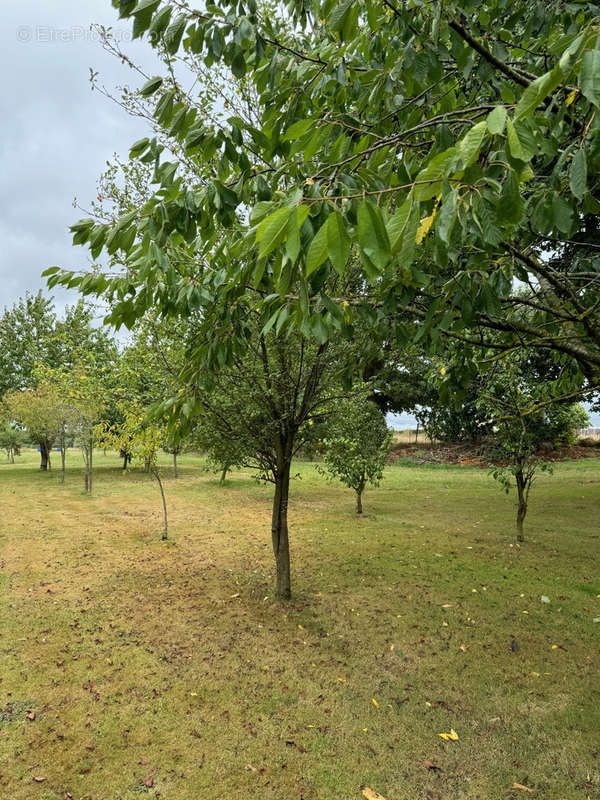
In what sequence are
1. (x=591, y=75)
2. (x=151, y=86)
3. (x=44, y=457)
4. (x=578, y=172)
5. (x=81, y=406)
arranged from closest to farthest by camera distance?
1. (x=591, y=75)
2. (x=578, y=172)
3. (x=151, y=86)
4. (x=81, y=406)
5. (x=44, y=457)

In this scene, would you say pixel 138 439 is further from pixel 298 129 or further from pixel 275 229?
pixel 275 229

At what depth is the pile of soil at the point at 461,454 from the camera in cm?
2425

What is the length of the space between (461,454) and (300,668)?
2449 cm

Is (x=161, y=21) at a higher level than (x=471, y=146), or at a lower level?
higher

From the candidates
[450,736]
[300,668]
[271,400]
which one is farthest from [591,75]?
[300,668]

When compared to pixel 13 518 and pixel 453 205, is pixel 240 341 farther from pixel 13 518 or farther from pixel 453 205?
pixel 13 518

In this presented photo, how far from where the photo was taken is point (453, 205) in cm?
121

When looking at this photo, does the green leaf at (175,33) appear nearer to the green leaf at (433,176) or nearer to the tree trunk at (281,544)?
the green leaf at (433,176)

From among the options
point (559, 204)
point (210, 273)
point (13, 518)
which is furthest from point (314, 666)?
point (13, 518)

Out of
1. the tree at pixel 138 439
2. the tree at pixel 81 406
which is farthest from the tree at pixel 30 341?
the tree at pixel 138 439

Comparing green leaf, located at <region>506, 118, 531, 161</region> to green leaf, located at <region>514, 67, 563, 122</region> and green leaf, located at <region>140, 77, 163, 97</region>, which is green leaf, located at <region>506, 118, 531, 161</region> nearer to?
green leaf, located at <region>514, 67, 563, 122</region>

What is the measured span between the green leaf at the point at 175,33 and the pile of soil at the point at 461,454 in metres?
21.9

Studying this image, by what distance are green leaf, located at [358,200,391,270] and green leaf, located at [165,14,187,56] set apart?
47.8 inches

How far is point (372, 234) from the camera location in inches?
47.1
